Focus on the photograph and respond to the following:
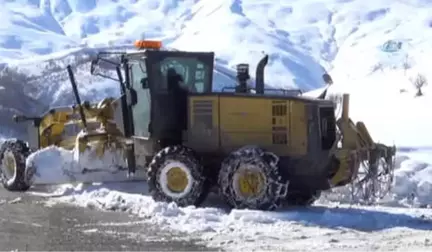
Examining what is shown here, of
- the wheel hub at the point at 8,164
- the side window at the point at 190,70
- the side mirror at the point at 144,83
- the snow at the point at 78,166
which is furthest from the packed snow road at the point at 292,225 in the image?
the wheel hub at the point at 8,164

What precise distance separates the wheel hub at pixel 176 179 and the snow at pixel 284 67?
0.50 meters

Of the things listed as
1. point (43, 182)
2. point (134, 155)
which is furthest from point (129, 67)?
point (43, 182)

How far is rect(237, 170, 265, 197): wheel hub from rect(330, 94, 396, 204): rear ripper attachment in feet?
3.33

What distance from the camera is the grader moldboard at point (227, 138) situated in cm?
1237

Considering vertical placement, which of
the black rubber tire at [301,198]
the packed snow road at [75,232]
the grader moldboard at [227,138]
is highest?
the grader moldboard at [227,138]

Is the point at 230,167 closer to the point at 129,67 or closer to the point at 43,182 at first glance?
the point at 129,67

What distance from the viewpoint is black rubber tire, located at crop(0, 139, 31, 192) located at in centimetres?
1574

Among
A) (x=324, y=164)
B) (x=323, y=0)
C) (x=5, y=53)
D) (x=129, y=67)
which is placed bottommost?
(x=324, y=164)

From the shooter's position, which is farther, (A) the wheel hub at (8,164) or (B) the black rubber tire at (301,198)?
(A) the wheel hub at (8,164)

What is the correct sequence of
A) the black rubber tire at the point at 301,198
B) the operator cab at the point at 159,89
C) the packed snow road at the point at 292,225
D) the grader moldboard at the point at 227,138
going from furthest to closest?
the operator cab at the point at 159,89 → the black rubber tire at the point at 301,198 → the grader moldboard at the point at 227,138 → the packed snow road at the point at 292,225

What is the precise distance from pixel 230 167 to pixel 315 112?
52.4 inches

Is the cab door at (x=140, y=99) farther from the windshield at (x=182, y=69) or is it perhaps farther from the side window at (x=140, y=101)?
the windshield at (x=182, y=69)

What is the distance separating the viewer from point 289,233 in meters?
10.8

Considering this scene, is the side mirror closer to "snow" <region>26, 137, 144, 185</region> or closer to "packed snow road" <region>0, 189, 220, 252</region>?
"snow" <region>26, 137, 144, 185</region>
